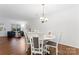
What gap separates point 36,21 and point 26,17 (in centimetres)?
20

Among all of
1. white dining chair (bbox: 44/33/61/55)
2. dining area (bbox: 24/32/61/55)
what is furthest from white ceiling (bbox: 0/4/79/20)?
white dining chair (bbox: 44/33/61/55)

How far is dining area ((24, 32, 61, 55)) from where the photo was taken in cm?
234

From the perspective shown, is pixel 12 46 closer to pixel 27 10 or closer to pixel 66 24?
pixel 27 10

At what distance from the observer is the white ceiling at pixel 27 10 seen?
2.30 meters

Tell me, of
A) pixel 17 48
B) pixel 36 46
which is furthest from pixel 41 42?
pixel 17 48

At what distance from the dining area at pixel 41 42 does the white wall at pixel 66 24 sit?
0.12 metres

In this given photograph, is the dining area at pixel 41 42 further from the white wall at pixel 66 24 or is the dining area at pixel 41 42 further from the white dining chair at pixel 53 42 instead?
the white wall at pixel 66 24

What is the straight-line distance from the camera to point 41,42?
2.36 metres

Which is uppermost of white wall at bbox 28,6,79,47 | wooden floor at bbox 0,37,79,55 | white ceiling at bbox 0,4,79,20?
white ceiling at bbox 0,4,79,20

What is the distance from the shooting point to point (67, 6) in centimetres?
229

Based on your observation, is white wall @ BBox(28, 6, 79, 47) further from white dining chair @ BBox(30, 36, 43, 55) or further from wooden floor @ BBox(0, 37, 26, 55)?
wooden floor @ BBox(0, 37, 26, 55)

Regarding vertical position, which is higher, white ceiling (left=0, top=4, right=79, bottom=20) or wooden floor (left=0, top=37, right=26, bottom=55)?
white ceiling (left=0, top=4, right=79, bottom=20)

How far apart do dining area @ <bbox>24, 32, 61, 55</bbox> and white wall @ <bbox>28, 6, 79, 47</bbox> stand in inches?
4.8
